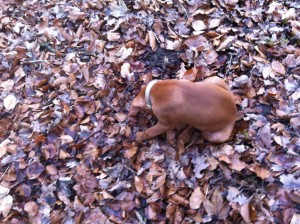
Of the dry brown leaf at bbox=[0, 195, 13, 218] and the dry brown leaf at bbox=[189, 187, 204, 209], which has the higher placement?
the dry brown leaf at bbox=[189, 187, 204, 209]

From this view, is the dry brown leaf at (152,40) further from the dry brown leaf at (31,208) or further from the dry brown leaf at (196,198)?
the dry brown leaf at (31,208)

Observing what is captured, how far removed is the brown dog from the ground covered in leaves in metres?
0.21

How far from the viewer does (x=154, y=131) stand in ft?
11.7

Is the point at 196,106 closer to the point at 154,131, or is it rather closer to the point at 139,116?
the point at 154,131

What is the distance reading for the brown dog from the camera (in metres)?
3.24

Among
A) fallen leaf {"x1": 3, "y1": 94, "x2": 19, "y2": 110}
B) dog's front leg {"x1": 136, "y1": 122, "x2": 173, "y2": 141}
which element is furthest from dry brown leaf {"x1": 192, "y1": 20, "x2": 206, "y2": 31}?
fallen leaf {"x1": 3, "y1": 94, "x2": 19, "y2": 110}

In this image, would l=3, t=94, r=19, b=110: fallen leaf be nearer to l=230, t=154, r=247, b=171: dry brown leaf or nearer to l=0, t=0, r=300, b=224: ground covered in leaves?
l=0, t=0, r=300, b=224: ground covered in leaves

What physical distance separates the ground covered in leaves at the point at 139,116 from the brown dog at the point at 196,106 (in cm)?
21

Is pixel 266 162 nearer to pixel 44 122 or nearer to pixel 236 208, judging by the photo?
pixel 236 208

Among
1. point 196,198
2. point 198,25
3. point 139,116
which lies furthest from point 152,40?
point 196,198

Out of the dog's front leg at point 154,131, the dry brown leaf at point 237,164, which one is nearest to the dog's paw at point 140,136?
the dog's front leg at point 154,131

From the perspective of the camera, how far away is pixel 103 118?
387 centimetres

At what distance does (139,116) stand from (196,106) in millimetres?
842

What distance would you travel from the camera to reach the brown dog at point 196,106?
3244mm
